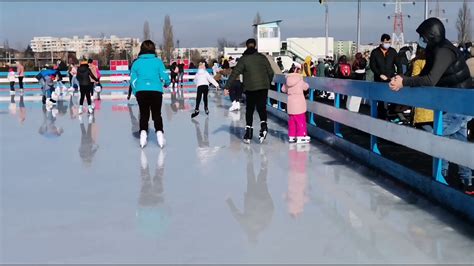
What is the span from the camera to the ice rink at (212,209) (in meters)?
3.39

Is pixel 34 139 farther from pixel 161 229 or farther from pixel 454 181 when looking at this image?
pixel 454 181

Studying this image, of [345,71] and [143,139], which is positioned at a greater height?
[345,71]

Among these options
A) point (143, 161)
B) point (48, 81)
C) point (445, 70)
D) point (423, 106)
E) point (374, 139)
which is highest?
point (445, 70)

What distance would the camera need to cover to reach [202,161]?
262 inches

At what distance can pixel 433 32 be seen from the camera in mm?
4551

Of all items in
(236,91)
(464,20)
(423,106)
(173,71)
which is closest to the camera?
(423,106)

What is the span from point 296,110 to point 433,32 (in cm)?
350

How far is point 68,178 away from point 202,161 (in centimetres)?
161

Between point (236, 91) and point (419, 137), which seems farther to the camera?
point (236, 91)

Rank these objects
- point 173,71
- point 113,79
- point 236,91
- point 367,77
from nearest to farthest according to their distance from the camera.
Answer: point 367,77
point 236,91
point 173,71
point 113,79

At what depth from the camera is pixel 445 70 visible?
4535 millimetres

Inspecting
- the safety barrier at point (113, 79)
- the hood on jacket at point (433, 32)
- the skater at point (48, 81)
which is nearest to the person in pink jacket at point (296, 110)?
the hood on jacket at point (433, 32)

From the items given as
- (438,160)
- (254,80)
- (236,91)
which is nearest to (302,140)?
(254,80)

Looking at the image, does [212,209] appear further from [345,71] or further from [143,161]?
[345,71]
